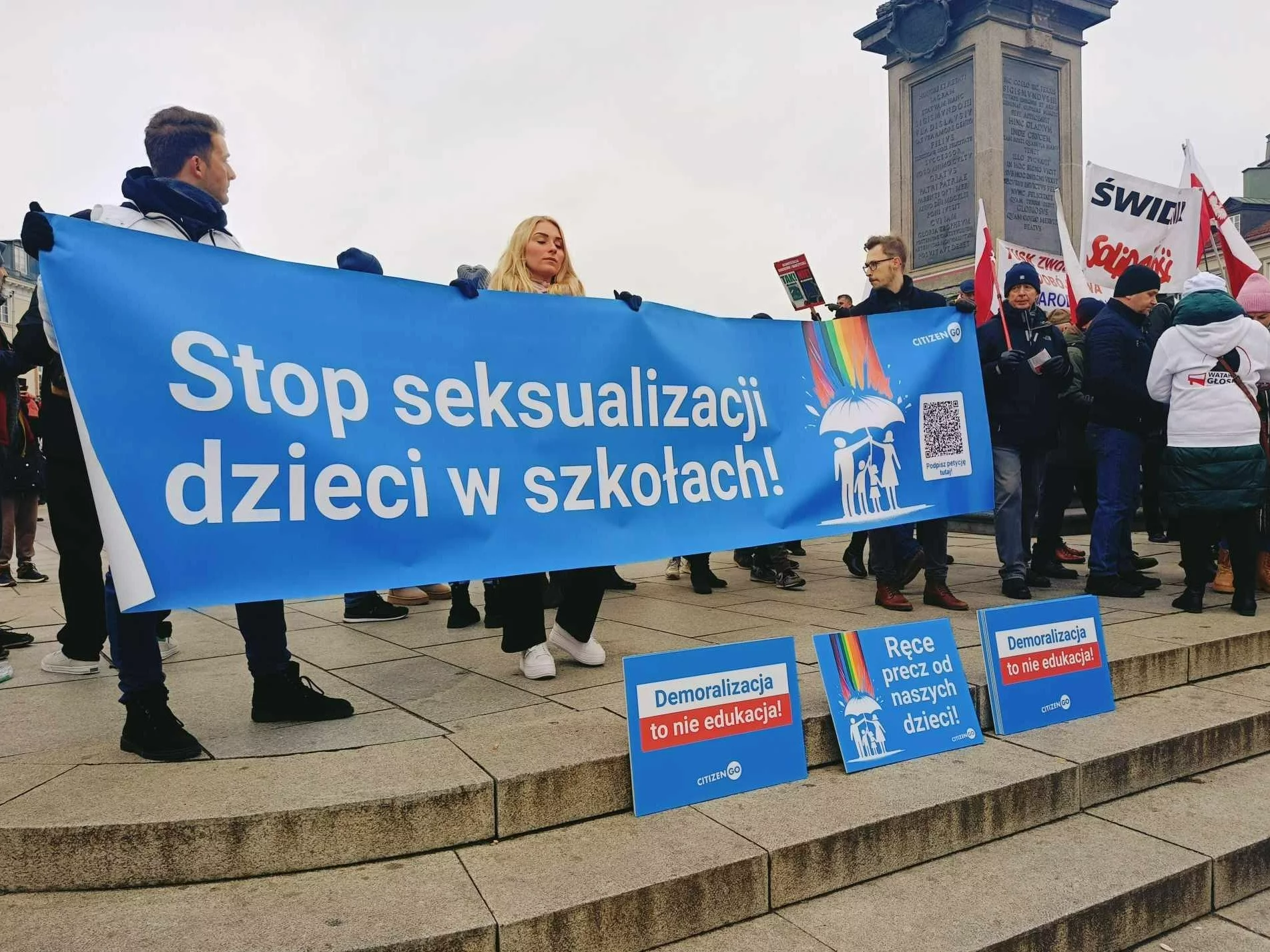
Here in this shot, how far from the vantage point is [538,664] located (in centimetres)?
411

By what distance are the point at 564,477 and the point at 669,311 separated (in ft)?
3.16

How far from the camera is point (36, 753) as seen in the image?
10.2 ft

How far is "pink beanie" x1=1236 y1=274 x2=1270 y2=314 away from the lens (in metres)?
6.48

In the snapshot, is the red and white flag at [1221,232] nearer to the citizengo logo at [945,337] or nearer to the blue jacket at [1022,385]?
the blue jacket at [1022,385]

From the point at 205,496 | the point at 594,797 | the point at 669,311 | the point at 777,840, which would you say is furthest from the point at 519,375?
the point at 777,840

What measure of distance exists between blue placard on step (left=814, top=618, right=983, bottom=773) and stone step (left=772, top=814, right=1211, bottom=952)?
43 centimetres

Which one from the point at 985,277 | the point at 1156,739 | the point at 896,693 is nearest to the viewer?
the point at 896,693

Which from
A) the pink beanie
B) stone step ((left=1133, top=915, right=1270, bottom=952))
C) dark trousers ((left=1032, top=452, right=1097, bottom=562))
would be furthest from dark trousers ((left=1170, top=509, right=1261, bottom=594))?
stone step ((left=1133, top=915, right=1270, bottom=952))

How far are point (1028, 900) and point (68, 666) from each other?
396 cm

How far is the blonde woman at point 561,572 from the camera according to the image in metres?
4.14

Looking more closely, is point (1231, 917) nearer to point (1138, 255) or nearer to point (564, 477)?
point (564, 477)

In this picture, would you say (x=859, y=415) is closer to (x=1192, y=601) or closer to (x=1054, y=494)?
(x=1192, y=601)

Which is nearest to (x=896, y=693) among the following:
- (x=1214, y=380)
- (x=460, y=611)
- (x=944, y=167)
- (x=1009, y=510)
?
(x=460, y=611)

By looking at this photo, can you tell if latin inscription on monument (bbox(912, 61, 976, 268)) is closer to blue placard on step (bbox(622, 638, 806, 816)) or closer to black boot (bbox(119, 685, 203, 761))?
blue placard on step (bbox(622, 638, 806, 816))
